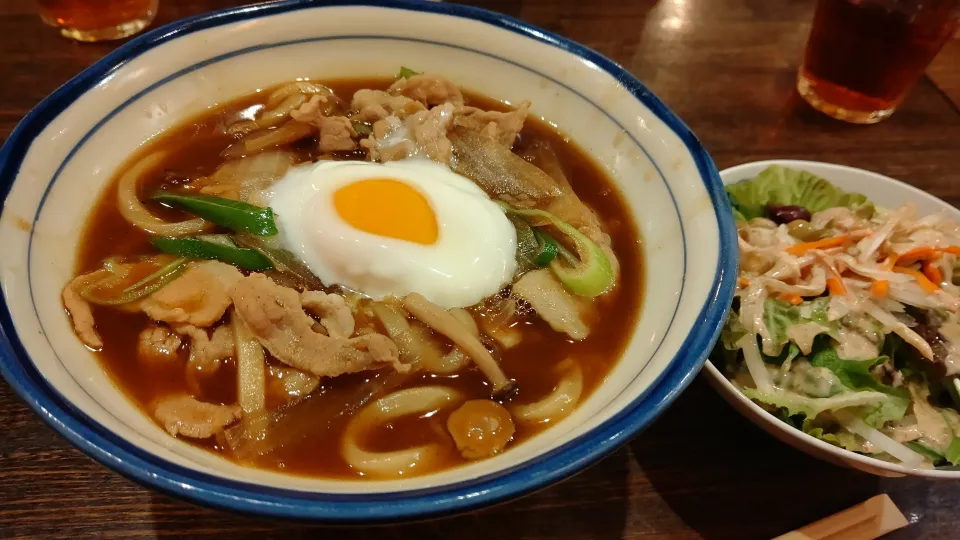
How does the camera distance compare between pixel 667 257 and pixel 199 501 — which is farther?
pixel 667 257

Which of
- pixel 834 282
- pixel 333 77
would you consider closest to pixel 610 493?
pixel 834 282

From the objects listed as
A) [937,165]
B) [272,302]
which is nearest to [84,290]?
[272,302]

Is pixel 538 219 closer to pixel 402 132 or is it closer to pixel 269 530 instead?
pixel 402 132

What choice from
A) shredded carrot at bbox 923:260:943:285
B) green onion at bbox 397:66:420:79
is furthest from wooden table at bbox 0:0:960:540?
green onion at bbox 397:66:420:79

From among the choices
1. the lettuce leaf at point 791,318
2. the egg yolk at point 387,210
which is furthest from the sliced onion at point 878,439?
the egg yolk at point 387,210

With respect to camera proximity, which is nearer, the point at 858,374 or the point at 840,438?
the point at 840,438

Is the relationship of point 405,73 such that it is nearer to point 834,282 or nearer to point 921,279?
point 834,282
